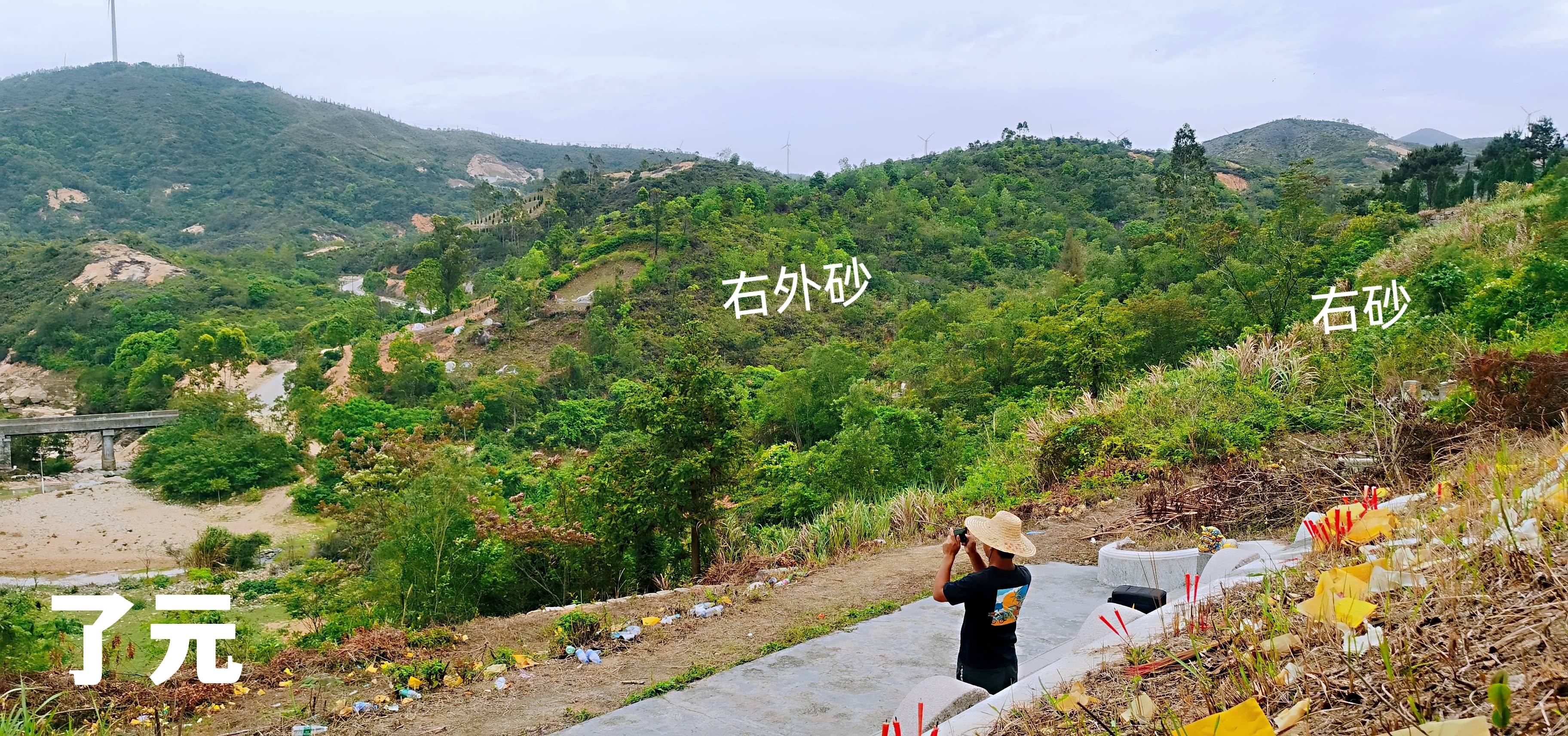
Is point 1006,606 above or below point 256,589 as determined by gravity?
above

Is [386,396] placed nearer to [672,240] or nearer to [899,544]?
[672,240]

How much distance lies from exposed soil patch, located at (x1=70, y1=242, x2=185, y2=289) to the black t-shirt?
64.4m

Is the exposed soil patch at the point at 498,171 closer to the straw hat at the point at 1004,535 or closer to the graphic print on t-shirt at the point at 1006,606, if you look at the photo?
the straw hat at the point at 1004,535

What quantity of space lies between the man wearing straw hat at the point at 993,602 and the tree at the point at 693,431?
18.8ft

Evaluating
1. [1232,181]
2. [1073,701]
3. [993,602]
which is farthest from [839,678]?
[1232,181]

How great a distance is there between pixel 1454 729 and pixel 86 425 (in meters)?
42.4

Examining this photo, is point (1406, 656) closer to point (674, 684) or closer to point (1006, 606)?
point (1006, 606)

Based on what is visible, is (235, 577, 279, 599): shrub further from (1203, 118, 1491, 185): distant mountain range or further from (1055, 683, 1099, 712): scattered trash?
(1203, 118, 1491, 185): distant mountain range

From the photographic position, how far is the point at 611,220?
47.8 metres

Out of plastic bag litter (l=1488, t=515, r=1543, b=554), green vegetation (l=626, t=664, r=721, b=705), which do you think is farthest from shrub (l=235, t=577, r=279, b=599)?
plastic bag litter (l=1488, t=515, r=1543, b=554)

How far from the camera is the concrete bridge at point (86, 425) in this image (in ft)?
110

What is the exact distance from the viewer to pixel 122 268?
191ft

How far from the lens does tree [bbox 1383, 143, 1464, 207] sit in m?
31.8

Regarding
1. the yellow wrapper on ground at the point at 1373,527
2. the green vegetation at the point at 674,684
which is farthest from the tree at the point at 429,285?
the yellow wrapper on ground at the point at 1373,527
